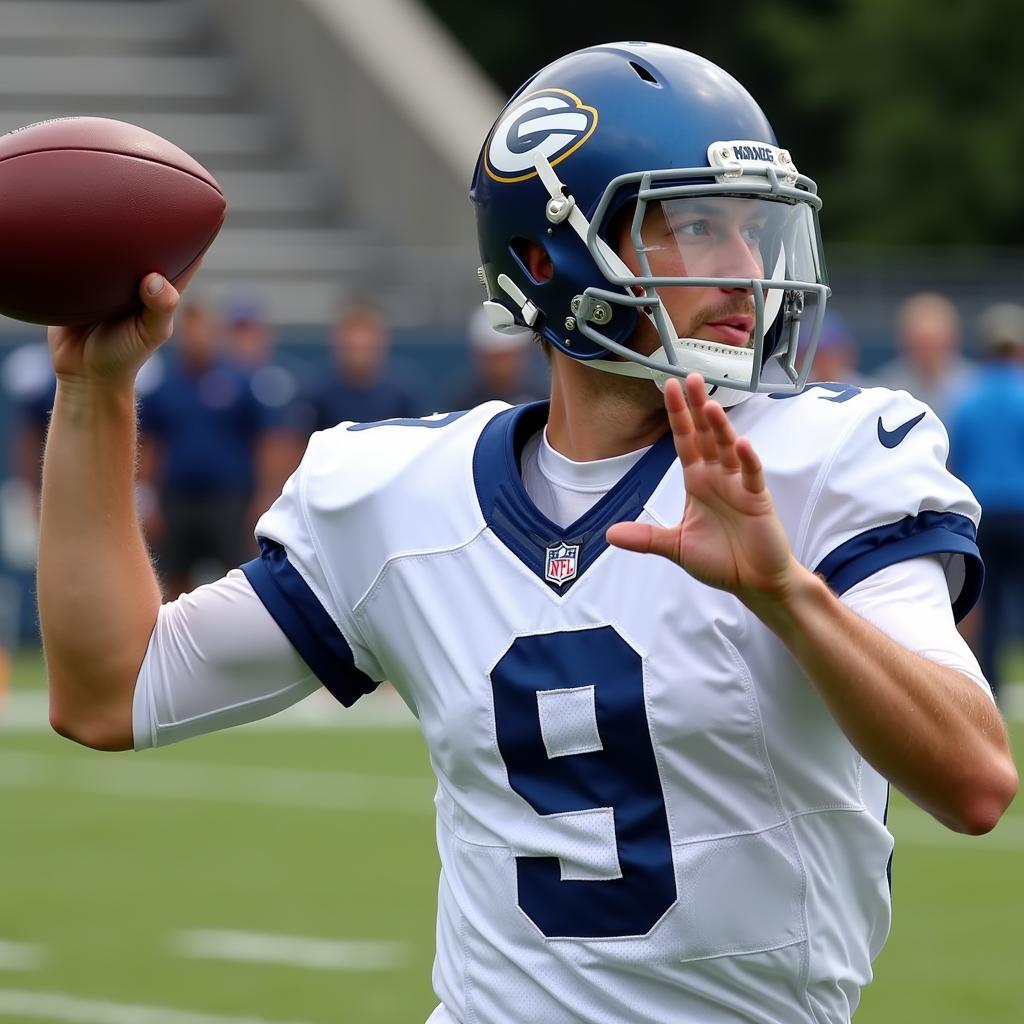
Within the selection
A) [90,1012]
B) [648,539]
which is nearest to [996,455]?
[90,1012]

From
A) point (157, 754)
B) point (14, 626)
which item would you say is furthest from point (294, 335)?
point (157, 754)

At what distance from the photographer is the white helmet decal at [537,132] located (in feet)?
8.62

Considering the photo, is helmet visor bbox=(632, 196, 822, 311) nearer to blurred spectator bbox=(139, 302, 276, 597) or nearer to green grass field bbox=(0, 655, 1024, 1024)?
green grass field bbox=(0, 655, 1024, 1024)

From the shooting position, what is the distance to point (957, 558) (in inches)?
92.9

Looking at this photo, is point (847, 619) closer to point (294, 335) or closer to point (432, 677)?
point (432, 677)

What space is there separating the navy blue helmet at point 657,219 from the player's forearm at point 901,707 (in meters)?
0.42

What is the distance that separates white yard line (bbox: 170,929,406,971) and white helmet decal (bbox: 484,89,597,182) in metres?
3.06

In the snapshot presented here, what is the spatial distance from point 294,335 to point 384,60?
6.78 meters

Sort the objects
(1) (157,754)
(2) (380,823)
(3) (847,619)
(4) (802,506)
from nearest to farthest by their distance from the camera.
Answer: (3) (847,619)
(4) (802,506)
(2) (380,823)
(1) (157,754)

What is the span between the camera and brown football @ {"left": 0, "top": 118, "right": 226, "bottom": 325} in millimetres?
2674

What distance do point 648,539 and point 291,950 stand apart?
3.57 metres

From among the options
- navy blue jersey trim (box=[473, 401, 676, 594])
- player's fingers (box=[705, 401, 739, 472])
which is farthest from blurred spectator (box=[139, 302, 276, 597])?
player's fingers (box=[705, 401, 739, 472])

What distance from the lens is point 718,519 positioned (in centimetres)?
215

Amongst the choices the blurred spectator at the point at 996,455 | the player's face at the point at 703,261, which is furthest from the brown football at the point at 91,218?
the blurred spectator at the point at 996,455
